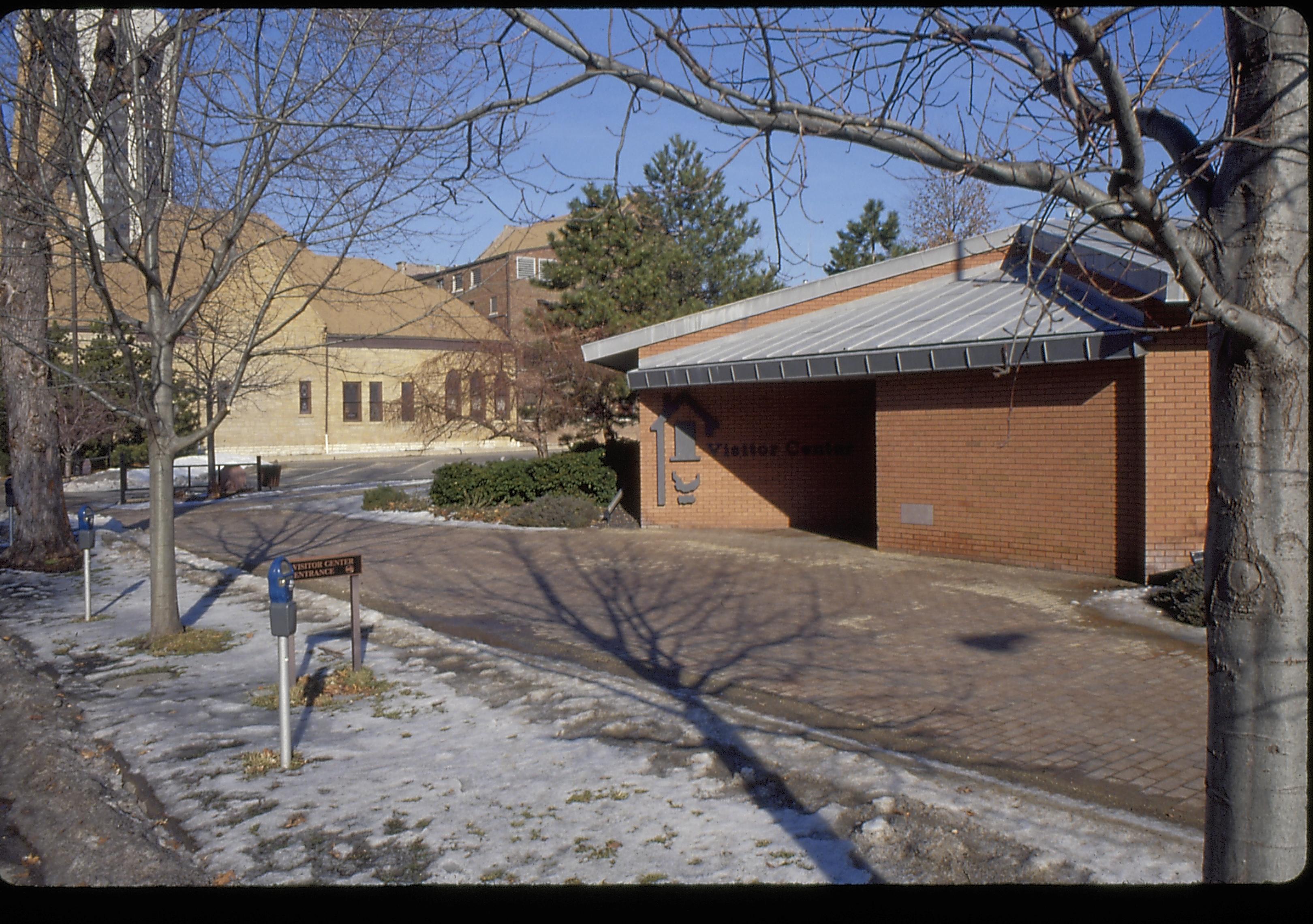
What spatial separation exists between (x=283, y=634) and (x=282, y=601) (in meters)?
0.20

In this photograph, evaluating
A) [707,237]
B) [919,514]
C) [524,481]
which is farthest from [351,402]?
[919,514]

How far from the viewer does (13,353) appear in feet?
46.3

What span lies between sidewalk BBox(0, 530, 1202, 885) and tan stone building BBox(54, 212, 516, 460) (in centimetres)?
353

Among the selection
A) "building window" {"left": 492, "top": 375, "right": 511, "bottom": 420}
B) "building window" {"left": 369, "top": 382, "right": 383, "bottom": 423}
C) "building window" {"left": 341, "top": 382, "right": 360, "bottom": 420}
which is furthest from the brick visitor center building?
"building window" {"left": 341, "top": 382, "right": 360, "bottom": 420}

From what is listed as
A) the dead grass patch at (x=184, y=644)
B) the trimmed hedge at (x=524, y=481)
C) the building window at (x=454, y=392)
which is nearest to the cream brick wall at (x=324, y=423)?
the building window at (x=454, y=392)

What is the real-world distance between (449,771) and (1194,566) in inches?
305

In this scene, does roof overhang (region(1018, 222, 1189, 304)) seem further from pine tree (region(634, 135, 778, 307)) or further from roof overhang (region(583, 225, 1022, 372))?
pine tree (region(634, 135, 778, 307))

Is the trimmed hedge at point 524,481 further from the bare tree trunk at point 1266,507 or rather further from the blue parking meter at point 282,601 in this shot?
the bare tree trunk at point 1266,507

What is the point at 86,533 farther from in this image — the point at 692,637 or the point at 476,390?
the point at 476,390

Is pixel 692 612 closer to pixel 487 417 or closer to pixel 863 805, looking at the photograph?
pixel 863 805

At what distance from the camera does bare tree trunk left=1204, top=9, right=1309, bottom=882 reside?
2.65 metres

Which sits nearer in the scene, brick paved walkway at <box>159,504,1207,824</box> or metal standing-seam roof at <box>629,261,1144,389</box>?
brick paved walkway at <box>159,504,1207,824</box>

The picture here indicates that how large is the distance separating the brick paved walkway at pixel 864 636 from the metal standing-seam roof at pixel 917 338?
2584 millimetres

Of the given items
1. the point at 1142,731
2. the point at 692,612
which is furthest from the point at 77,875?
the point at 692,612
